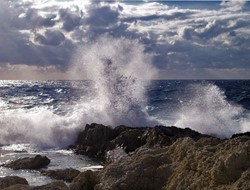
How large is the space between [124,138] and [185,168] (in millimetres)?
10817

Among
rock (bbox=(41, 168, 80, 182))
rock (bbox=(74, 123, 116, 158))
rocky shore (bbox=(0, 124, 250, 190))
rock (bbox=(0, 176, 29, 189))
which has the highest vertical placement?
rocky shore (bbox=(0, 124, 250, 190))

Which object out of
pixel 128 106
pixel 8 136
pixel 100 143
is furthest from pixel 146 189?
pixel 128 106

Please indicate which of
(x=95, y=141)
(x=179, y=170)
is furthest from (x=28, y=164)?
(x=179, y=170)

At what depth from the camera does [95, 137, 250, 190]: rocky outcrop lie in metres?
5.67

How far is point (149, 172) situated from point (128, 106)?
62.4 feet

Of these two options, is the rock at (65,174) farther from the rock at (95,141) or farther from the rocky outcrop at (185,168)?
the rock at (95,141)

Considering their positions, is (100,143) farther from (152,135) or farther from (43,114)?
(43,114)

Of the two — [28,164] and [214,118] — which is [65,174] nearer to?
[28,164]

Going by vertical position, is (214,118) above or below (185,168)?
below

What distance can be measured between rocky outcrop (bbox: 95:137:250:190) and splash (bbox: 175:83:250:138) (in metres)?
14.9

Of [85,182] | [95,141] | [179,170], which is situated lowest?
[95,141]

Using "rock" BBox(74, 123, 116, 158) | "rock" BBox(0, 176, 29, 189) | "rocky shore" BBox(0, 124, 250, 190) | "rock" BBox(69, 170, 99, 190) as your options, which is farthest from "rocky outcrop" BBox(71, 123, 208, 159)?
"rocky shore" BBox(0, 124, 250, 190)

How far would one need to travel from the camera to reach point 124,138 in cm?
1711

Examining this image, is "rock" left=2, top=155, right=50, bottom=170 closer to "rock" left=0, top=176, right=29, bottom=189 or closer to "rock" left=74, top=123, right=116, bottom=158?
"rock" left=74, top=123, right=116, bottom=158
